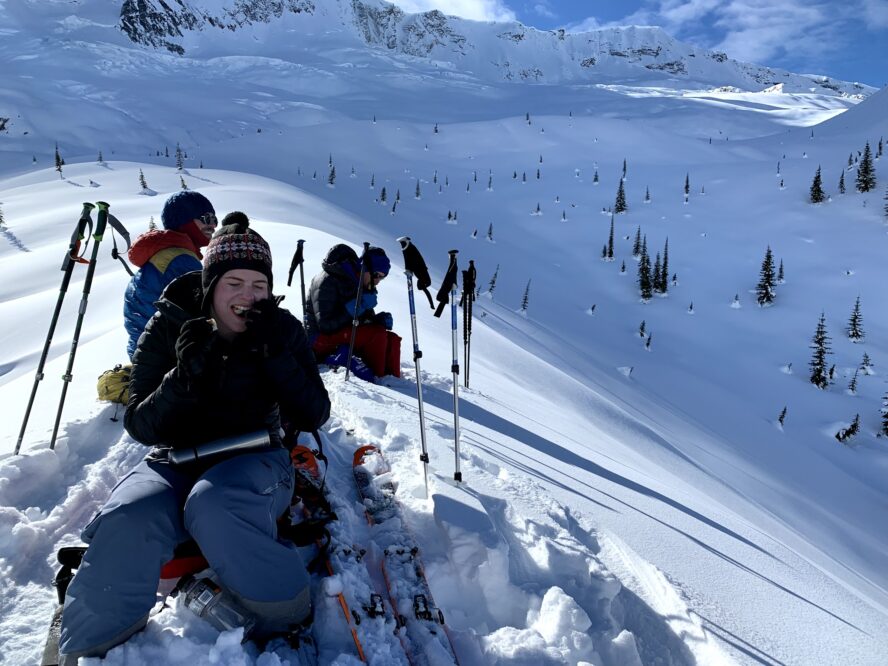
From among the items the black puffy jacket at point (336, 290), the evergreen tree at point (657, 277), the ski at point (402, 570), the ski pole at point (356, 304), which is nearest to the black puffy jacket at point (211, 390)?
the ski at point (402, 570)

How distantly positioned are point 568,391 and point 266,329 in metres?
10.8

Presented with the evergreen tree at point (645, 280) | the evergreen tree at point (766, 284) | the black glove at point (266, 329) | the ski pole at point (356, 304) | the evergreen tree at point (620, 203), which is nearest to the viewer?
the black glove at point (266, 329)

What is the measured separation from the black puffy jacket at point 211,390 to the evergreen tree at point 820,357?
121 ft

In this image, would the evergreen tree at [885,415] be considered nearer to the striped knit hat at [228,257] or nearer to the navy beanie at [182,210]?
the navy beanie at [182,210]

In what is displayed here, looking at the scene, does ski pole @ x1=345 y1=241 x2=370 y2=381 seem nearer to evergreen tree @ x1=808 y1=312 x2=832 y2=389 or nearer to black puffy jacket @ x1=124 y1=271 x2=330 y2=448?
black puffy jacket @ x1=124 y1=271 x2=330 y2=448

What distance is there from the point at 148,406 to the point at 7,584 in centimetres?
119

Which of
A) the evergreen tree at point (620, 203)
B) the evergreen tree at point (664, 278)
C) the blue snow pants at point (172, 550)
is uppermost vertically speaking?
the blue snow pants at point (172, 550)

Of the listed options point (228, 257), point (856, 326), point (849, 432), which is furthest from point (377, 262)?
point (856, 326)

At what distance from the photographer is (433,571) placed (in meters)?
3.02

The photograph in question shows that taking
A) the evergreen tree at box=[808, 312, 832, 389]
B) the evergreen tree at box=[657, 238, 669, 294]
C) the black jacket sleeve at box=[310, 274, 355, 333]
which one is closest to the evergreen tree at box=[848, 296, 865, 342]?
the evergreen tree at box=[808, 312, 832, 389]

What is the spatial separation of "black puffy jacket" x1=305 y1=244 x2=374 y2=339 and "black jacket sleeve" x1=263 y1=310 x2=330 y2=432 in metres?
4.13

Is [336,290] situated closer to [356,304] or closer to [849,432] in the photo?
[356,304]

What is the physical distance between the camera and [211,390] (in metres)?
2.66

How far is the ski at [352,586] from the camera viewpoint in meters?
2.33
